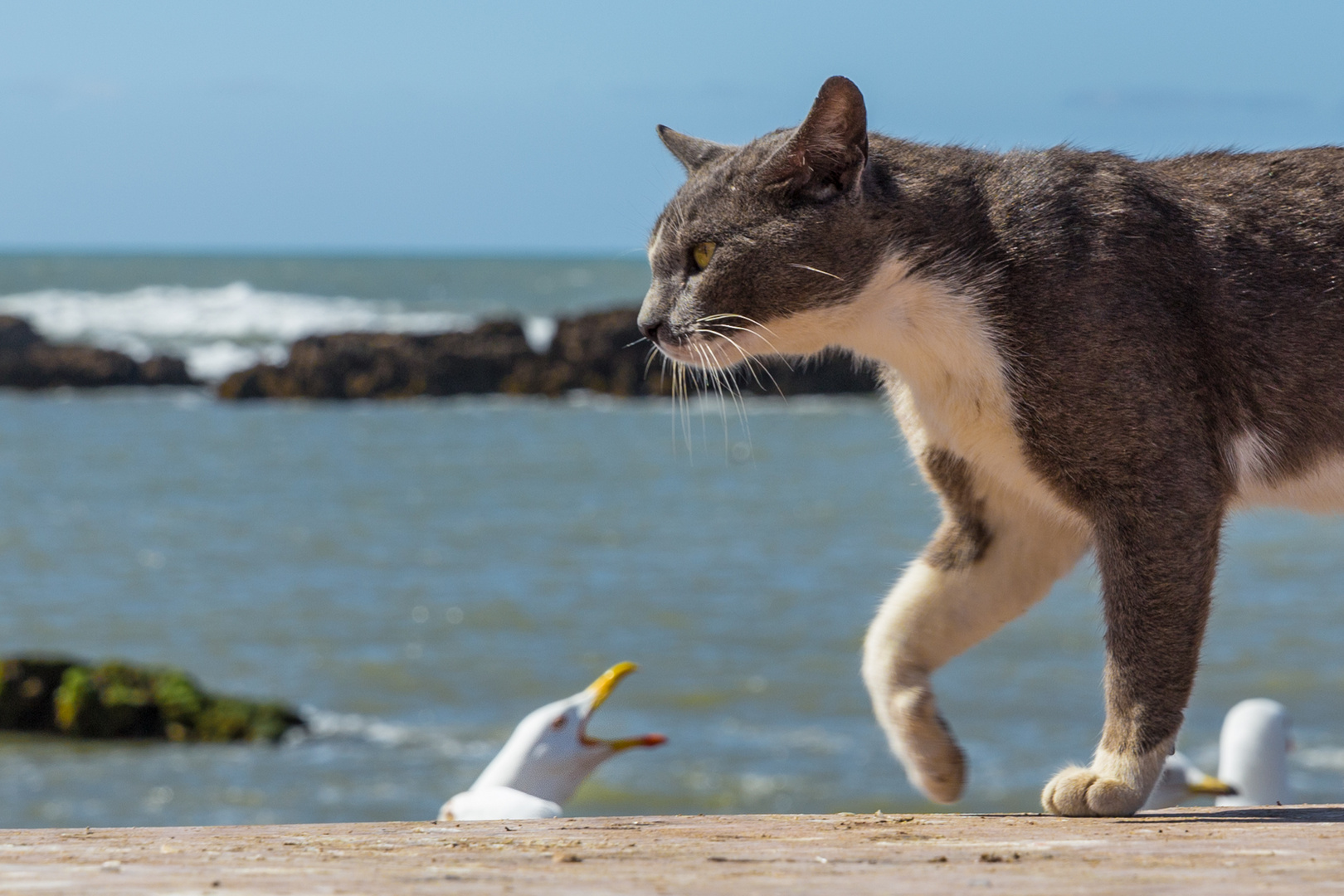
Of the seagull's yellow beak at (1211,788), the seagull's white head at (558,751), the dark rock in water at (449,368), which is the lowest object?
the seagull's yellow beak at (1211,788)

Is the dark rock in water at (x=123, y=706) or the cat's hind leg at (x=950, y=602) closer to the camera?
the cat's hind leg at (x=950, y=602)

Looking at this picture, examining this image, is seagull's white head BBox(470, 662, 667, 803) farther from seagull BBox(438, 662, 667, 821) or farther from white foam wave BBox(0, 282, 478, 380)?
white foam wave BBox(0, 282, 478, 380)

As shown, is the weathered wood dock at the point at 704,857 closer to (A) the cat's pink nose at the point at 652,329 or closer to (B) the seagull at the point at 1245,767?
(A) the cat's pink nose at the point at 652,329

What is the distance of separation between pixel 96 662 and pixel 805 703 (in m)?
4.93

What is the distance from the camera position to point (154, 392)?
33500 mm

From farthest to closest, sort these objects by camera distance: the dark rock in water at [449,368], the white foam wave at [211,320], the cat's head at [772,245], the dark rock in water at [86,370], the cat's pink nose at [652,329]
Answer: the white foam wave at [211,320] → the dark rock in water at [86,370] → the dark rock in water at [449,368] → the cat's pink nose at [652,329] → the cat's head at [772,245]

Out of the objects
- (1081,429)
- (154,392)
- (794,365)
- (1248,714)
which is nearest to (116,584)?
(1248,714)

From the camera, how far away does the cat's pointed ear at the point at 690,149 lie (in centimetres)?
373

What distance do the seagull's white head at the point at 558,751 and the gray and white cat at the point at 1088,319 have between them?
9.98ft

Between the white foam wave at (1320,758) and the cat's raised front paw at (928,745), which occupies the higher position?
the cat's raised front paw at (928,745)

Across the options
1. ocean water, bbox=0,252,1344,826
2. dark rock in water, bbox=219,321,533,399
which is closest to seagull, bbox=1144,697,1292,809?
ocean water, bbox=0,252,1344,826

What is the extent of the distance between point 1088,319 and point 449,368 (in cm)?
2938

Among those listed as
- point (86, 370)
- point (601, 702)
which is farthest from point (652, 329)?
point (86, 370)

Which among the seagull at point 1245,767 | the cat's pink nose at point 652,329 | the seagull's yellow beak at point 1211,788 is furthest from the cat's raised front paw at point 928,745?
the seagull's yellow beak at point 1211,788
